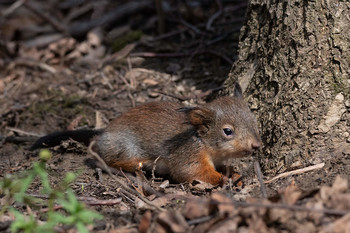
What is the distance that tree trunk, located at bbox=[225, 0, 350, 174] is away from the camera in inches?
187

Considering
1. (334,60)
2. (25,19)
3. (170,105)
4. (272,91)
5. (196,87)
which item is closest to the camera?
(334,60)

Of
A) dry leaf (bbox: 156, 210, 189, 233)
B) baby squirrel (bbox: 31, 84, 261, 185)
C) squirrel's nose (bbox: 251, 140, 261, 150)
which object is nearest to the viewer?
dry leaf (bbox: 156, 210, 189, 233)

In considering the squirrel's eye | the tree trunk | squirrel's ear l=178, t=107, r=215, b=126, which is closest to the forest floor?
the tree trunk

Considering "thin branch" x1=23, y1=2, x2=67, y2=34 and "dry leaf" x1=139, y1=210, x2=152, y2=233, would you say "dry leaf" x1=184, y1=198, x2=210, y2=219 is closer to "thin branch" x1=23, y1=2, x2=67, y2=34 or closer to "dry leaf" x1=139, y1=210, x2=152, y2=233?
"dry leaf" x1=139, y1=210, x2=152, y2=233

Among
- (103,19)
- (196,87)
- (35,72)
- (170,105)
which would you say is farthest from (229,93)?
(103,19)

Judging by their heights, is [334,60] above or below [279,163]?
above

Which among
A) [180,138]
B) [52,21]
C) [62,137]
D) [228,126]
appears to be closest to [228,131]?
[228,126]

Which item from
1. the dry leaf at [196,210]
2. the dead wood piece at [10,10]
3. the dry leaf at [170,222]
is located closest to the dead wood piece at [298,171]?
the dry leaf at [196,210]

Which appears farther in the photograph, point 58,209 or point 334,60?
point 334,60

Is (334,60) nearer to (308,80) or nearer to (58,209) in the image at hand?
(308,80)

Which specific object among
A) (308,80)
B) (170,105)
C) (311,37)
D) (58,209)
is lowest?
(58,209)

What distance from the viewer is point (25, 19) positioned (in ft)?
39.1

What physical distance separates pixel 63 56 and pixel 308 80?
641 cm

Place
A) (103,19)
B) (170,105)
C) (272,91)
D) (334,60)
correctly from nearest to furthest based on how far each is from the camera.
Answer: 1. (334,60)
2. (272,91)
3. (170,105)
4. (103,19)
